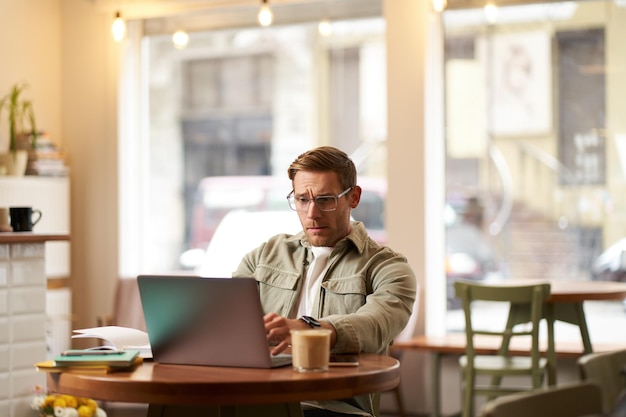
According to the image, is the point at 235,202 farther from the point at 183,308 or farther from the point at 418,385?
the point at 183,308

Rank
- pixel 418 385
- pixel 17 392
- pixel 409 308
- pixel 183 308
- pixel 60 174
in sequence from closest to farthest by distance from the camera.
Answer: pixel 183 308
pixel 409 308
pixel 17 392
pixel 418 385
pixel 60 174

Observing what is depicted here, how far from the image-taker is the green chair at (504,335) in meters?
4.83

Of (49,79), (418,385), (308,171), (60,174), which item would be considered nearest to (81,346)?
(60,174)

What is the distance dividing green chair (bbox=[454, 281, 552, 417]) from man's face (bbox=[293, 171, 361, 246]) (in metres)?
2.23

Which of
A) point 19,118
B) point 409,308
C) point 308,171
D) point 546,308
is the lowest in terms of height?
point 546,308

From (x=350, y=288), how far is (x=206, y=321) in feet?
1.88

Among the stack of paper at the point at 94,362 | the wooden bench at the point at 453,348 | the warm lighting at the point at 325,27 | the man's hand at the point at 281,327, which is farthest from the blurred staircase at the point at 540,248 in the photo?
the stack of paper at the point at 94,362

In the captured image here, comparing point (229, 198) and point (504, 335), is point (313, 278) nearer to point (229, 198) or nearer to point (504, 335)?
point (504, 335)

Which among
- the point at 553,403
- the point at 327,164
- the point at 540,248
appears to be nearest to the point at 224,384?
the point at 553,403

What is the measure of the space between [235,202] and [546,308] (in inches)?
96.3

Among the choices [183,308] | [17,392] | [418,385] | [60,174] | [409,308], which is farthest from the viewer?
[60,174]

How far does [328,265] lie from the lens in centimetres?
277

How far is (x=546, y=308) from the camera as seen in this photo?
5098 millimetres

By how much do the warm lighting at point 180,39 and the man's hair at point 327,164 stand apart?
13.8 feet
